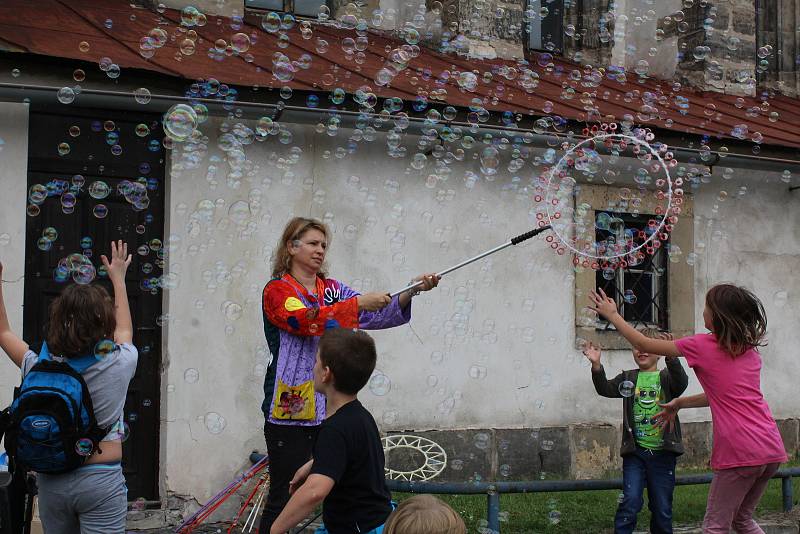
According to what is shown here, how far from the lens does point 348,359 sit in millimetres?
3217

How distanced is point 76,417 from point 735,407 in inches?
106

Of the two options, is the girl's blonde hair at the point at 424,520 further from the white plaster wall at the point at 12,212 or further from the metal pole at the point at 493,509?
the white plaster wall at the point at 12,212

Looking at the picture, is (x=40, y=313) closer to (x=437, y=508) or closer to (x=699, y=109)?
(x=437, y=508)

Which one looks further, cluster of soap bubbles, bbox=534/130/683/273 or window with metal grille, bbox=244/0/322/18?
window with metal grille, bbox=244/0/322/18

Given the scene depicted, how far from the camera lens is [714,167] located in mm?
8680

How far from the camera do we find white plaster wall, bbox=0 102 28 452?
20.2ft

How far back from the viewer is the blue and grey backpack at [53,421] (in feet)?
10.7

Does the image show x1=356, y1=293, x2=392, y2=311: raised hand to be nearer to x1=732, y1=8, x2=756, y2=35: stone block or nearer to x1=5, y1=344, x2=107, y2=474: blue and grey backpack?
x1=5, y1=344, x2=107, y2=474: blue and grey backpack

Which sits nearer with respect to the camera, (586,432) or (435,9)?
(586,432)

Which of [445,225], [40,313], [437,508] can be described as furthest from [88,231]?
[437,508]

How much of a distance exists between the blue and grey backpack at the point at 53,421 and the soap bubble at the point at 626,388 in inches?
120

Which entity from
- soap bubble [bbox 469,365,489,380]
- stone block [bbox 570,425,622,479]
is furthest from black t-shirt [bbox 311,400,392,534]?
stone block [bbox 570,425,622,479]

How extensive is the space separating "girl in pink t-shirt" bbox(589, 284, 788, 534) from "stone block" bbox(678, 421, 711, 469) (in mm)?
4367

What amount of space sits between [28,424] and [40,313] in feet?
10.6
